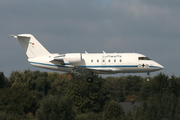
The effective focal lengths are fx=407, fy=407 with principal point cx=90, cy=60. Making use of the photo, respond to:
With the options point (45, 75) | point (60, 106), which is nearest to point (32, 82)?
point (45, 75)

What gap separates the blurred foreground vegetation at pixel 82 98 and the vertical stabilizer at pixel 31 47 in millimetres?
17292

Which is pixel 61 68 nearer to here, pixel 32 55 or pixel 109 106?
pixel 32 55

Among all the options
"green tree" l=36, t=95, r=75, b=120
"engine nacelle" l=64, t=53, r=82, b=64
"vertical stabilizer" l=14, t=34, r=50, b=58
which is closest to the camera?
"engine nacelle" l=64, t=53, r=82, b=64

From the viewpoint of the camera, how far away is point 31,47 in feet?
191

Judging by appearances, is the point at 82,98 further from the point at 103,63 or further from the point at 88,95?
the point at 103,63

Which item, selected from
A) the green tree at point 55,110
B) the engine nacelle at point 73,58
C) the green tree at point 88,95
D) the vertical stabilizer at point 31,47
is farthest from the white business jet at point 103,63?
the green tree at point 88,95

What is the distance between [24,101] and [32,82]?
40.3 metres

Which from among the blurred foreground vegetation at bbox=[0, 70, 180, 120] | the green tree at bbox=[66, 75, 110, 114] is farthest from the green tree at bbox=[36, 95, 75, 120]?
the green tree at bbox=[66, 75, 110, 114]

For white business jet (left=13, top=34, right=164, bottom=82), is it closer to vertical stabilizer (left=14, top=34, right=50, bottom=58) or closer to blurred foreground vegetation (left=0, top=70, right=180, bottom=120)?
vertical stabilizer (left=14, top=34, right=50, bottom=58)

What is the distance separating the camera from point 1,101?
85125 mm

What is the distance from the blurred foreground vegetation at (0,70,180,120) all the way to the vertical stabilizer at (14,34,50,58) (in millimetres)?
17292

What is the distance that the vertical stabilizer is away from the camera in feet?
190

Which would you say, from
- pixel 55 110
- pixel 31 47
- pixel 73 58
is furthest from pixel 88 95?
pixel 73 58

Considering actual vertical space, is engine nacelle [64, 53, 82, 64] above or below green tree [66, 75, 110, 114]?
above
